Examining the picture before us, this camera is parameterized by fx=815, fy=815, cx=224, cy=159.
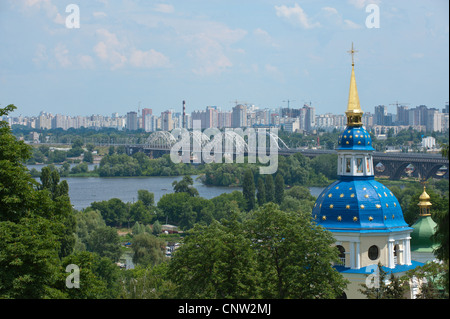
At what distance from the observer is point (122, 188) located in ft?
205

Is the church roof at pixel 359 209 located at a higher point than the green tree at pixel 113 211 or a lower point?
higher

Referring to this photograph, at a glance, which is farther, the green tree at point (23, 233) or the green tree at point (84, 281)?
the green tree at point (84, 281)

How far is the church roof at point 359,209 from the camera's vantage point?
59.5 ft

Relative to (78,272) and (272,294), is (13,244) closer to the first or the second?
(78,272)

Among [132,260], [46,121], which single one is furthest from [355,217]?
[46,121]

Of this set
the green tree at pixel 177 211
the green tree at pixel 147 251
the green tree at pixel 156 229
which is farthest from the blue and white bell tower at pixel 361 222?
the green tree at pixel 177 211

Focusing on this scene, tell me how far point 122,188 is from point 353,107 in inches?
1736

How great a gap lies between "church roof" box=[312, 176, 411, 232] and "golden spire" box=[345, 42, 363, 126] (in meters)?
1.69

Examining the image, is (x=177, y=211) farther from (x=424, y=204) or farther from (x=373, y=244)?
(x=373, y=244)

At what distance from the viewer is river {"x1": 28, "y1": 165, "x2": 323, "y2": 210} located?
53.7 metres

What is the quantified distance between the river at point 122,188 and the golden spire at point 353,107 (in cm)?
2981

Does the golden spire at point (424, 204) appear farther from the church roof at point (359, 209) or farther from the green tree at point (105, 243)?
the green tree at point (105, 243)
